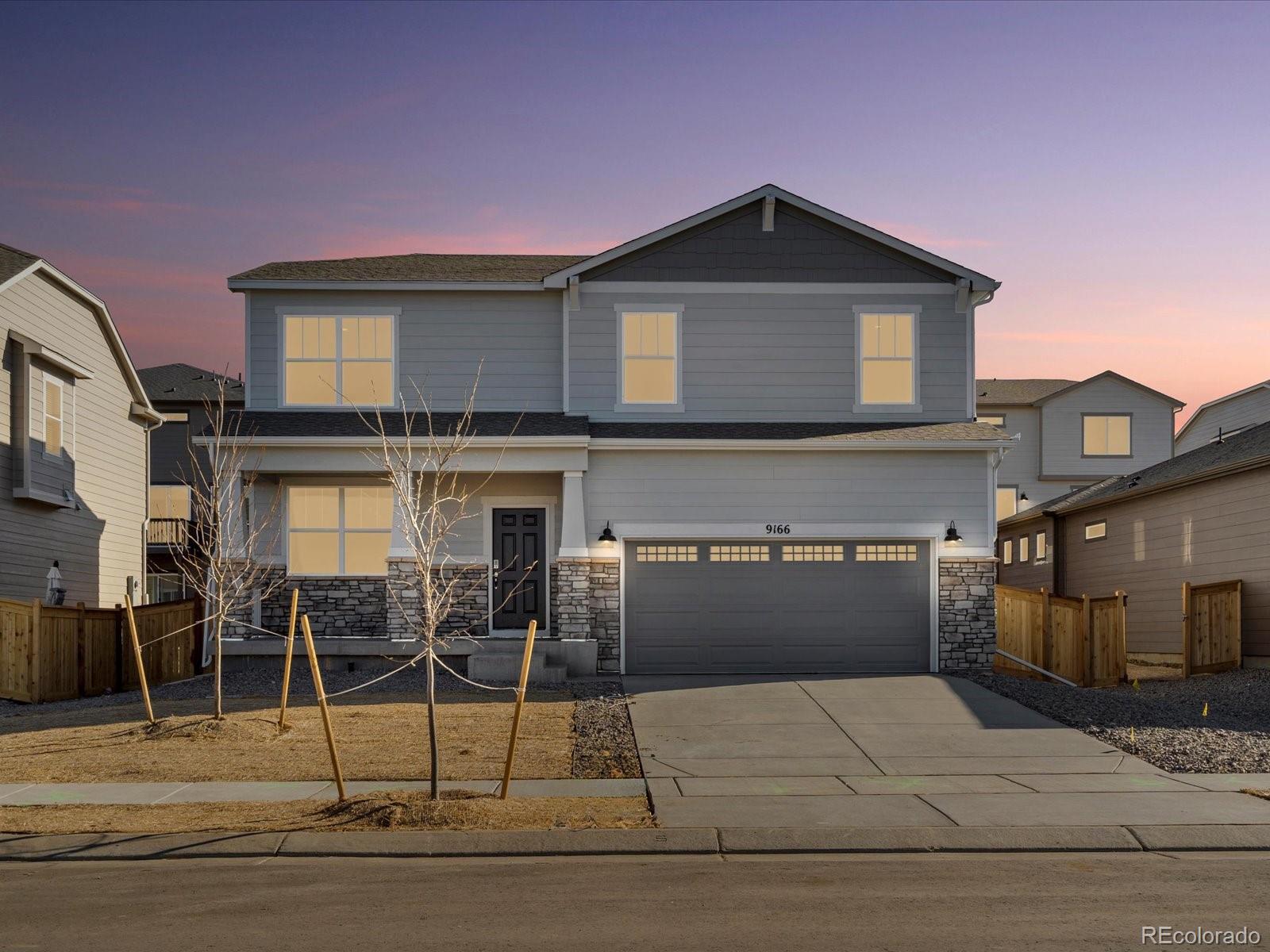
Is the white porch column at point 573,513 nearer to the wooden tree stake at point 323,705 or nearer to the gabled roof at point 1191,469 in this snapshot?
the wooden tree stake at point 323,705

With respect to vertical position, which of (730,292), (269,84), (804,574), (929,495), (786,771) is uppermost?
(269,84)

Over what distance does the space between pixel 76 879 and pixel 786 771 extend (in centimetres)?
724

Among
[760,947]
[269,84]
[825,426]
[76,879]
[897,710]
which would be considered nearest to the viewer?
[760,947]

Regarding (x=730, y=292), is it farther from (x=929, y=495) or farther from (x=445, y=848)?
(x=445, y=848)

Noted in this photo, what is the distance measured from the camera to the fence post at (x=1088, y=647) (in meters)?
19.6

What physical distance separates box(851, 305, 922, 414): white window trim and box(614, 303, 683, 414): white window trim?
3.29m

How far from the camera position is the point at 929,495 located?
21.2 meters

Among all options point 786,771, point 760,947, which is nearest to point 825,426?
point 786,771

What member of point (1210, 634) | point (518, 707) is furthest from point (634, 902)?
point (1210, 634)

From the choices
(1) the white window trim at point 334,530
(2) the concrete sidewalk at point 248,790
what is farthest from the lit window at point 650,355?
(2) the concrete sidewalk at point 248,790

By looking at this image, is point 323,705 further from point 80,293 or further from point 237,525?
point 80,293

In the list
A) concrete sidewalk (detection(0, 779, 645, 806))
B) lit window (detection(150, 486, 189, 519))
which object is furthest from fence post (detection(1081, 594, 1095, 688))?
lit window (detection(150, 486, 189, 519))

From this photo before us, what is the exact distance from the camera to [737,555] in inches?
831

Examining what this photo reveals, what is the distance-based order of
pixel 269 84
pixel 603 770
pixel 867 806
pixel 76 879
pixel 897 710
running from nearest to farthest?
pixel 76 879
pixel 867 806
pixel 603 770
pixel 897 710
pixel 269 84
